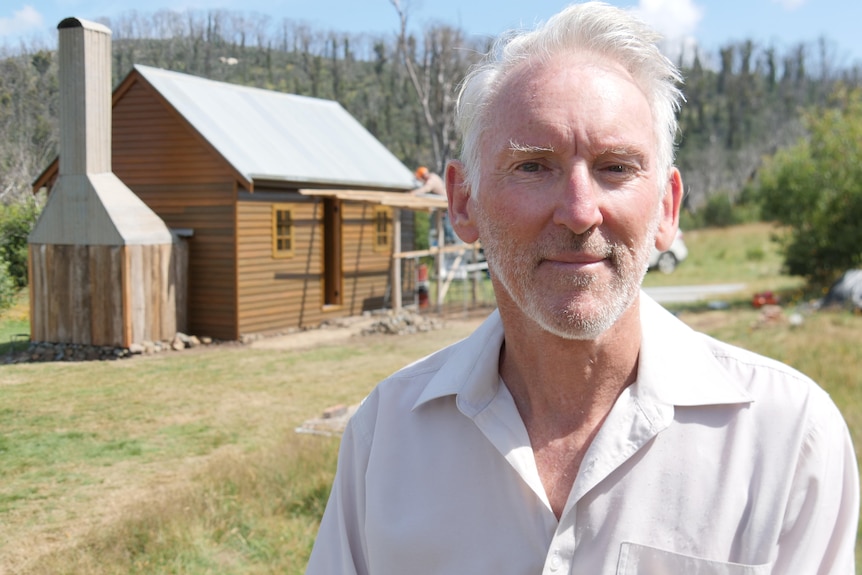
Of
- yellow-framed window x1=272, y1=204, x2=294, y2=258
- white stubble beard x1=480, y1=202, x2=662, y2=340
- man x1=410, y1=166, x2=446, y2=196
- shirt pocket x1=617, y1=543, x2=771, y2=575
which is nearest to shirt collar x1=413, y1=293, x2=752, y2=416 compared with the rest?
white stubble beard x1=480, y1=202, x2=662, y2=340

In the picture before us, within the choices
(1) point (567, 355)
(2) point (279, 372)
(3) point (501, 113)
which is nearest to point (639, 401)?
(1) point (567, 355)

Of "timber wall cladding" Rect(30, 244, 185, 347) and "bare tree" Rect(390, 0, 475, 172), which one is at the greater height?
"bare tree" Rect(390, 0, 475, 172)

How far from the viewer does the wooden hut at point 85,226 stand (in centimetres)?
224

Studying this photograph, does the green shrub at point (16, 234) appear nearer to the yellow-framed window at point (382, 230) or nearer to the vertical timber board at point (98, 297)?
the vertical timber board at point (98, 297)

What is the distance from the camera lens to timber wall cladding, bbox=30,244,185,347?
2.28 metres

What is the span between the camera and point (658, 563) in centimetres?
158

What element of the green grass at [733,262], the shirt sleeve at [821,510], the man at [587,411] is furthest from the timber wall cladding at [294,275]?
the green grass at [733,262]

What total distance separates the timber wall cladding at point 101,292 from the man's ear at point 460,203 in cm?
100

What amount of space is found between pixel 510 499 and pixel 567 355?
327 mm

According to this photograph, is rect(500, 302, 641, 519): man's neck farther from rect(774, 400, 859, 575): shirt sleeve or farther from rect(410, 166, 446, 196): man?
rect(410, 166, 446, 196): man

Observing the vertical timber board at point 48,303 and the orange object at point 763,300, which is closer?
the vertical timber board at point 48,303

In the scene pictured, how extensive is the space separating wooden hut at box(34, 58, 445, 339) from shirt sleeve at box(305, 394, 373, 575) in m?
1.14

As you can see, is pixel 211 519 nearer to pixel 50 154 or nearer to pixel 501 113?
pixel 50 154

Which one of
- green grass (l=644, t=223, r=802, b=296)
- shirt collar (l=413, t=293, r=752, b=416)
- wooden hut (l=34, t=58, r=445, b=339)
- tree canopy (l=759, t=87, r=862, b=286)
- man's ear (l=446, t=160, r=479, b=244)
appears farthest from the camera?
green grass (l=644, t=223, r=802, b=296)
